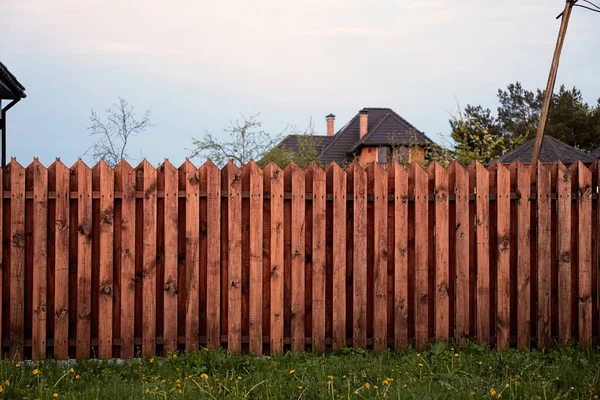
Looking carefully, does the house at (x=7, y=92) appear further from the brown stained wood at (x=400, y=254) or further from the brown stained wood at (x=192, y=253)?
the brown stained wood at (x=400, y=254)

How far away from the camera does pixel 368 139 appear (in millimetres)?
42188

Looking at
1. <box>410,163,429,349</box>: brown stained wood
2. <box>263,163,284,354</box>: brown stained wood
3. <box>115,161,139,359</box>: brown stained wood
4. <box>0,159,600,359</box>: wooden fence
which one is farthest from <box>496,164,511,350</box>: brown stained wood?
<box>115,161,139,359</box>: brown stained wood

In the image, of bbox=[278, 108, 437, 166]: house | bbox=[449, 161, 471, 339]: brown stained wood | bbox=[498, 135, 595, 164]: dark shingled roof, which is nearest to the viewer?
bbox=[449, 161, 471, 339]: brown stained wood

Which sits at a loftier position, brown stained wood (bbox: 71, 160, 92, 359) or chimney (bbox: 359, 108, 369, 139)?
chimney (bbox: 359, 108, 369, 139)

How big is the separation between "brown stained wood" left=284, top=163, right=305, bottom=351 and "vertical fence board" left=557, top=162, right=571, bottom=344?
2843 millimetres

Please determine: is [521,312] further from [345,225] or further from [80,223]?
[80,223]

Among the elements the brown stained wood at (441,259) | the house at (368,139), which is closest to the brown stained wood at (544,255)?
the brown stained wood at (441,259)

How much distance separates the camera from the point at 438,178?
7066 millimetres

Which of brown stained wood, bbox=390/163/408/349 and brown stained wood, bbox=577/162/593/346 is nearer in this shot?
brown stained wood, bbox=390/163/408/349

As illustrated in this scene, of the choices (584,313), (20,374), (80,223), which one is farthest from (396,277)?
(20,374)

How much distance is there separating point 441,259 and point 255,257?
1.95 m

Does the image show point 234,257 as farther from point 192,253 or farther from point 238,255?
point 192,253

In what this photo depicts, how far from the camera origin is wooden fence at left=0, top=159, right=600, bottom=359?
269 inches

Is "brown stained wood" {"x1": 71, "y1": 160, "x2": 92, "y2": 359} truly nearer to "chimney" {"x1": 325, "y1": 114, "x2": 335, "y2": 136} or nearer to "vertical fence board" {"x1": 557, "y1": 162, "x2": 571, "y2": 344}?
"vertical fence board" {"x1": 557, "y1": 162, "x2": 571, "y2": 344}
